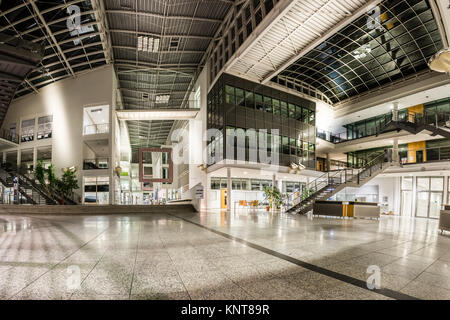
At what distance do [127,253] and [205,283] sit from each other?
8.26 feet

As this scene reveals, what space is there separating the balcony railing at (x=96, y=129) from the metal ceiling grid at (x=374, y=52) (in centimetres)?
1819

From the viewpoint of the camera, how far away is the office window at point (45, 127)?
929 inches

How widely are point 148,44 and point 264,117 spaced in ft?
39.3

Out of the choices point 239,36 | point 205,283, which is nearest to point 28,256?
point 205,283

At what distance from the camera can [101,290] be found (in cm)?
303

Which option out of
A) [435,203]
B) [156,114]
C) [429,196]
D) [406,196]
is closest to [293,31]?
[156,114]

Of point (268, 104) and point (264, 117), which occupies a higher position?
point (268, 104)

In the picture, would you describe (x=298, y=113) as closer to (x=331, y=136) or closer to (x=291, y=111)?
(x=291, y=111)

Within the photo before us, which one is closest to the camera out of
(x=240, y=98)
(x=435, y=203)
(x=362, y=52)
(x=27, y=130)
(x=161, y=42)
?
(x=362, y=52)

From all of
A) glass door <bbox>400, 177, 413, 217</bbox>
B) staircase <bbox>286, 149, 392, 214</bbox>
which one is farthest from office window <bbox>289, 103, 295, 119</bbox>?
glass door <bbox>400, 177, 413, 217</bbox>

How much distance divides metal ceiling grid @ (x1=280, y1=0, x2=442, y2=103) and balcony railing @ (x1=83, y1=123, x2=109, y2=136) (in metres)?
18.2

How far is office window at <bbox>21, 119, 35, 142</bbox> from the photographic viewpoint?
24.6 metres

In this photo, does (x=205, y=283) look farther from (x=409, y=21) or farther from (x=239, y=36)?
(x=409, y=21)

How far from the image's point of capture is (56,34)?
56.9 ft
